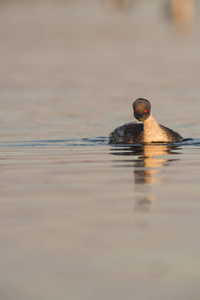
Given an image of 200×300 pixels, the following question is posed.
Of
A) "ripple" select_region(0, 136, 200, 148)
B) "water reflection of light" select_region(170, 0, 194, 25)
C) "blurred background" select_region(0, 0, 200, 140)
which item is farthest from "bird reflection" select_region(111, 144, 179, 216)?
"water reflection of light" select_region(170, 0, 194, 25)

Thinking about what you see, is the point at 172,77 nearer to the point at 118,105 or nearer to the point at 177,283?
the point at 118,105

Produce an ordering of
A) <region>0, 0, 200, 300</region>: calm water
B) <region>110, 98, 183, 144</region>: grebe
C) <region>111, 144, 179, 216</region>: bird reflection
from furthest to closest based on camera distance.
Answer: <region>110, 98, 183, 144</region>: grebe → <region>111, 144, 179, 216</region>: bird reflection → <region>0, 0, 200, 300</region>: calm water

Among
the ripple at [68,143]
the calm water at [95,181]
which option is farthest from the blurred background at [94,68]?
the ripple at [68,143]

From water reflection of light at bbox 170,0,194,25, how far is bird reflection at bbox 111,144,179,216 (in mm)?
46596

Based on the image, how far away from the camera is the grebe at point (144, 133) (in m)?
20.6

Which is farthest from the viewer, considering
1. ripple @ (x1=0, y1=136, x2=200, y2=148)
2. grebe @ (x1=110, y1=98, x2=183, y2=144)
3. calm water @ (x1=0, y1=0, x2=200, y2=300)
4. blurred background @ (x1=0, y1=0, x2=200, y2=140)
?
blurred background @ (x1=0, y1=0, x2=200, y2=140)

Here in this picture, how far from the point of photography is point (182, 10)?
68688 millimetres

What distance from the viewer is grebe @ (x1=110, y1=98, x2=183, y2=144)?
2059 cm

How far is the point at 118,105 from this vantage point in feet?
87.5

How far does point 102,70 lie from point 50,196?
78.2ft

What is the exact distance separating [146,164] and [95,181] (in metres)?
2.53

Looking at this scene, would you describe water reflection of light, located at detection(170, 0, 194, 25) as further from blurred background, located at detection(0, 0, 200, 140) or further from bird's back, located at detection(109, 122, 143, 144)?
bird's back, located at detection(109, 122, 143, 144)

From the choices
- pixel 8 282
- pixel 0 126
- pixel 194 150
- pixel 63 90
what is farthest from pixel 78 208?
pixel 63 90

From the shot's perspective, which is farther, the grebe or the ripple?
the grebe
